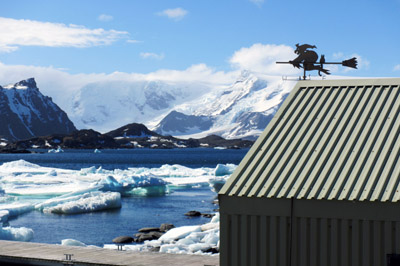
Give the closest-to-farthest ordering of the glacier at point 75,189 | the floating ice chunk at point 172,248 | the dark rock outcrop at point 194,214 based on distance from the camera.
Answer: the floating ice chunk at point 172,248 → the dark rock outcrop at point 194,214 → the glacier at point 75,189

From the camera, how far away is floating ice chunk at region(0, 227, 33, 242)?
1191 inches

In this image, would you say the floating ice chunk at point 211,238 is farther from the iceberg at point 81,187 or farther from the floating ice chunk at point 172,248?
the iceberg at point 81,187

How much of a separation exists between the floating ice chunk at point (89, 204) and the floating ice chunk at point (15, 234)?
1372 cm

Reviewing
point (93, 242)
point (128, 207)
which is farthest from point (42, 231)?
point (128, 207)

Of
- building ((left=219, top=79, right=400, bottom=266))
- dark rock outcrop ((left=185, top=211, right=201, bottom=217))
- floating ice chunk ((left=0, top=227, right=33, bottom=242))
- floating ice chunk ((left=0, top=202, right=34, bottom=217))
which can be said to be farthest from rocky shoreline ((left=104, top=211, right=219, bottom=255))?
Answer: building ((left=219, top=79, right=400, bottom=266))

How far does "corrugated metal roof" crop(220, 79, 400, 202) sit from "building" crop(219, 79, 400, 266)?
0.02 m

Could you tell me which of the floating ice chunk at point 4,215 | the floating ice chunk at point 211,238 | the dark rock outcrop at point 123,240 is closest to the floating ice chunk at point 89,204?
the floating ice chunk at point 4,215

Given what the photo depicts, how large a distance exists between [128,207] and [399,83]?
43175 millimetres

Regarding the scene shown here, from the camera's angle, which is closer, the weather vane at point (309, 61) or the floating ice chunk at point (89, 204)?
the weather vane at point (309, 61)

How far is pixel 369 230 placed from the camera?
10.1 meters

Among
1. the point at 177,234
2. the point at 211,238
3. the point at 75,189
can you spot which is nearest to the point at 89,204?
the point at 75,189

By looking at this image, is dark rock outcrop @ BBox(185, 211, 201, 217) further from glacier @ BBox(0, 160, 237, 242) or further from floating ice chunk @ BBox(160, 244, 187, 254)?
floating ice chunk @ BBox(160, 244, 187, 254)

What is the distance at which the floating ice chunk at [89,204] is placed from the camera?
153 ft

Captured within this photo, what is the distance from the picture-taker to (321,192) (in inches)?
408
